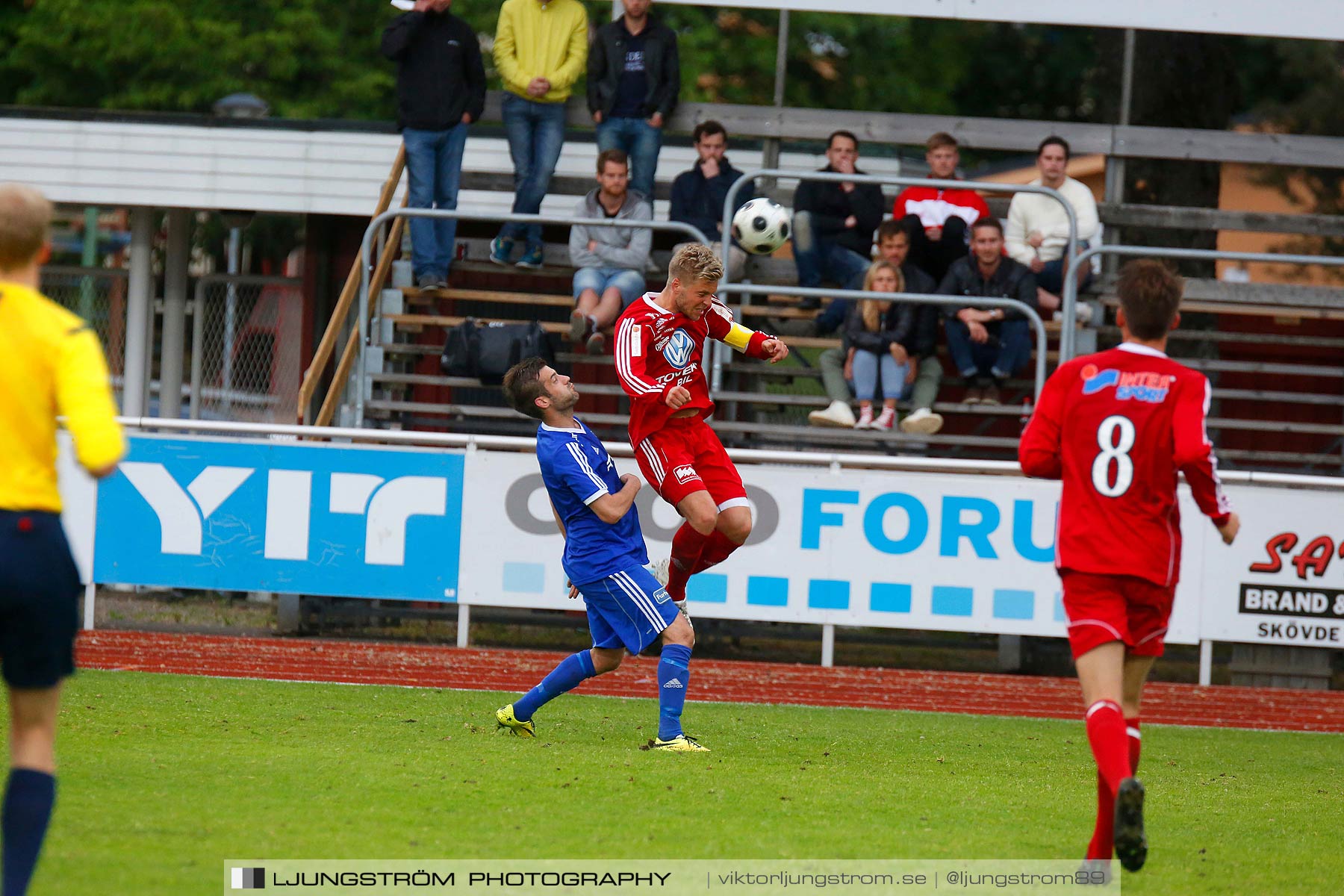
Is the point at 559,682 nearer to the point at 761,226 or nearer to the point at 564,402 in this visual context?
the point at 564,402

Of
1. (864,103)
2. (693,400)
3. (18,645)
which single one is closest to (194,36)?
(864,103)

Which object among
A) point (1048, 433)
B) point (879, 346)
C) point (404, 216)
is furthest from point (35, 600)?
point (879, 346)

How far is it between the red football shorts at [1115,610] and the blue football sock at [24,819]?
119 inches

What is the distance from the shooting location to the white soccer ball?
10.8 m

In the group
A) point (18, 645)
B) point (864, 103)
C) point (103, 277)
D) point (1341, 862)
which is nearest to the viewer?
point (18, 645)

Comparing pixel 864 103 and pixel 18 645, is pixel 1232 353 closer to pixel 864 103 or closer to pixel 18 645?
pixel 18 645

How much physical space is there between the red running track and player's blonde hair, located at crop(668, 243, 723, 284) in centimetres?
333

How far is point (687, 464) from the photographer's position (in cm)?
789

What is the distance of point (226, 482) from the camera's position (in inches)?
445

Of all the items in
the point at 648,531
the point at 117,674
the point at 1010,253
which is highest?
the point at 1010,253

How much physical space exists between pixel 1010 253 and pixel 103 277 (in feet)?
32.6

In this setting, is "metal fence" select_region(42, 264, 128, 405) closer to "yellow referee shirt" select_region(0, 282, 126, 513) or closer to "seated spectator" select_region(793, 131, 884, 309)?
"seated spectator" select_region(793, 131, 884, 309)

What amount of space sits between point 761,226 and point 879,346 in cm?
215

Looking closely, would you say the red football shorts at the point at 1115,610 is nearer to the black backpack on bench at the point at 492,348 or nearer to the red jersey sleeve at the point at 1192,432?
the red jersey sleeve at the point at 1192,432
